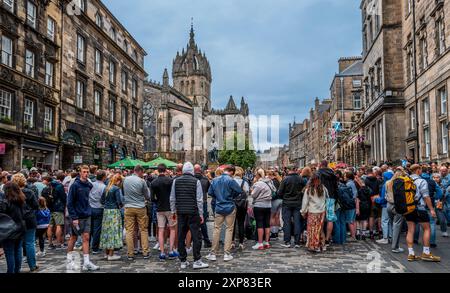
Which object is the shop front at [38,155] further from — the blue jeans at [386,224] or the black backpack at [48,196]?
the blue jeans at [386,224]

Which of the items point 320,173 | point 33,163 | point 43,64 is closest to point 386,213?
point 320,173

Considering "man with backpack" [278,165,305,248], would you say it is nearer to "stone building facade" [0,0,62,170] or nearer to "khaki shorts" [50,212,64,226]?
"khaki shorts" [50,212,64,226]

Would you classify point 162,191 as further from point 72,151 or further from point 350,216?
point 72,151

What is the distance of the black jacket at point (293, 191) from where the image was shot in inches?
418

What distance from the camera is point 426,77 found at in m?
23.5

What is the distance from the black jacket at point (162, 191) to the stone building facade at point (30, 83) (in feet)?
39.5


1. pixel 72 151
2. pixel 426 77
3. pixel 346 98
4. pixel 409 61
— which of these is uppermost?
pixel 346 98

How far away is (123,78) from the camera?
3572cm

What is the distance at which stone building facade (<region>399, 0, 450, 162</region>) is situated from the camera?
68.0ft

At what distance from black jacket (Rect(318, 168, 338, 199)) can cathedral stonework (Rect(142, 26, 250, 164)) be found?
41.3m

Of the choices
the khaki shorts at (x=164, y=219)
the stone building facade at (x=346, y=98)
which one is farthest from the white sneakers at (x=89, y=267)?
the stone building facade at (x=346, y=98)

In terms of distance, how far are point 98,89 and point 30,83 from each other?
914cm

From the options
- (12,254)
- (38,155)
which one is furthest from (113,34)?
(12,254)
